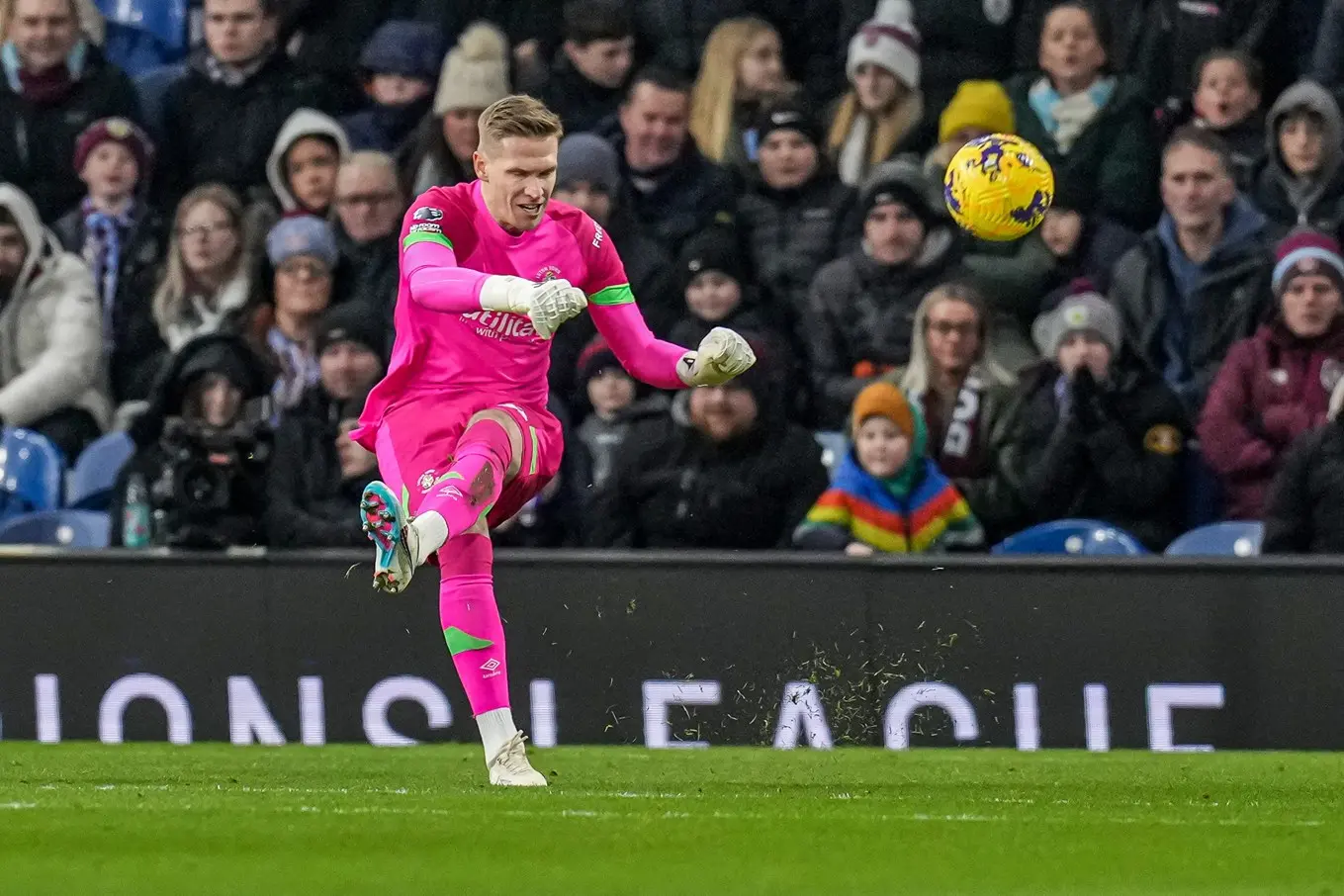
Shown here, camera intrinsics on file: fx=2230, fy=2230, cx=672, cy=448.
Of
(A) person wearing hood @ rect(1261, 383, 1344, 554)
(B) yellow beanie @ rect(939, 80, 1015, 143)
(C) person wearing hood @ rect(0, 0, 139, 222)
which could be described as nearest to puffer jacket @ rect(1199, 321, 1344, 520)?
(A) person wearing hood @ rect(1261, 383, 1344, 554)

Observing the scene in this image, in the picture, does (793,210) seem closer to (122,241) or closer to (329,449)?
(329,449)

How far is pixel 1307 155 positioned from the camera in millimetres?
10797

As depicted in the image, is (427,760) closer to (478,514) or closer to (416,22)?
(478,514)

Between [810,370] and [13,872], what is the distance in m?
6.32

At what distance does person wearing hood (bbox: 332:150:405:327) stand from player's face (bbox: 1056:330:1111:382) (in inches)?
140

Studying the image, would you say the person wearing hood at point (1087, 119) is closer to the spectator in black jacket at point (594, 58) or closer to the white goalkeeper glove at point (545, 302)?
the spectator in black jacket at point (594, 58)

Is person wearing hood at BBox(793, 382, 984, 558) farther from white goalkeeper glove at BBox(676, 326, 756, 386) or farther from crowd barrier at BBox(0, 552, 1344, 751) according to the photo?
white goalkeeper glove at BBox(676, 326, 756, 386)

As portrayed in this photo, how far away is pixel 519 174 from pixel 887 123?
4044 millimetres

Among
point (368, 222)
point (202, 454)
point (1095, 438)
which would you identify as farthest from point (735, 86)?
point (202, 454)

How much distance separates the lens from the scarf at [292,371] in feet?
38.1

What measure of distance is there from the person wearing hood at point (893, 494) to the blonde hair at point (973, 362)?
226mm

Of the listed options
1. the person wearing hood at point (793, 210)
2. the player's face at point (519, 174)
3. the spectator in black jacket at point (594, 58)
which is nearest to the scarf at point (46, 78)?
the spectator in black jacket at point (594, 58)

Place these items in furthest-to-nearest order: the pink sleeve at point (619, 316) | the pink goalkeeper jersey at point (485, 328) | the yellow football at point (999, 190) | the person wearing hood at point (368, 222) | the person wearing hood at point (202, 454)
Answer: the person wearing hood at point (368, 222), the person wearing hood at point (202, 454), the yellow football at point (999, 190), the pink sleeve at point (619, 316), the pink goalkeeper jersey at point (485, 328)

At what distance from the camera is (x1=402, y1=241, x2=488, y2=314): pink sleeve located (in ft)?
23.5
